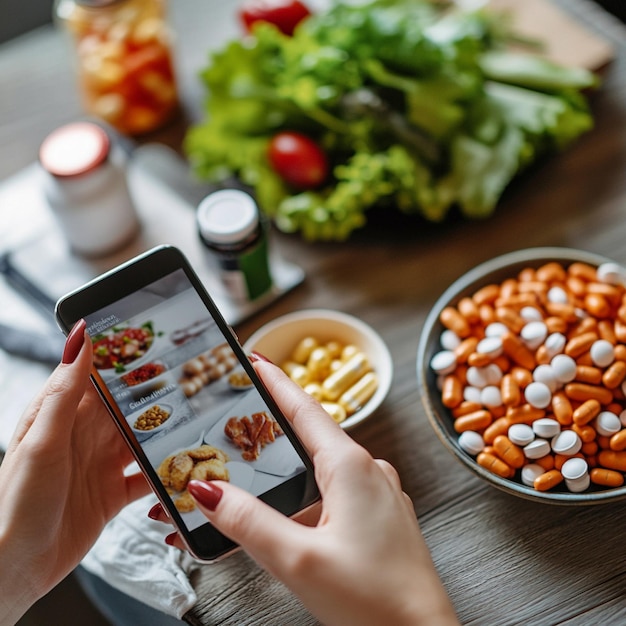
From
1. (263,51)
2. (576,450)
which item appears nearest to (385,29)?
(263,51)

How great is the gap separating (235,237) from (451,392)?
14.0 inches

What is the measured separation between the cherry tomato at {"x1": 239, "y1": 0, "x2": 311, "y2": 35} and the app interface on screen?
2.34 ft

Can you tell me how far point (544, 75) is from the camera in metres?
1.22

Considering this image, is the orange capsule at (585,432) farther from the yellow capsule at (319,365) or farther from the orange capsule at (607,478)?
the yellow capsule at (319,365)

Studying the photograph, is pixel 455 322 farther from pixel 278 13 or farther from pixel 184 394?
pixel 278 13

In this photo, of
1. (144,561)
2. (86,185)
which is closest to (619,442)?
(144,561)

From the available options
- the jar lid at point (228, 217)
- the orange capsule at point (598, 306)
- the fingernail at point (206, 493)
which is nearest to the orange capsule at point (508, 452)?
the orange capsule at point (598, 306)

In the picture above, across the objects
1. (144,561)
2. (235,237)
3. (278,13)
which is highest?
(278,13)

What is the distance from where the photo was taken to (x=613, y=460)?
32.9 inches

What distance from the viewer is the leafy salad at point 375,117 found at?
3.74ft

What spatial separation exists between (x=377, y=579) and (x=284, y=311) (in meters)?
0.53

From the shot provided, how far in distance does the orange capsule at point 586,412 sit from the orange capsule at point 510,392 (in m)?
0.07

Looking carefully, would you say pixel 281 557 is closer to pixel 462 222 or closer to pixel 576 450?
pixel 576 450

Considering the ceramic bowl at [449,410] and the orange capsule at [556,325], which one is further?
the orange capsule at [556,325]
